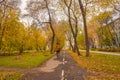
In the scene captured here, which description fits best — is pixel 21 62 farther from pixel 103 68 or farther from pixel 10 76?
pixel 10 76

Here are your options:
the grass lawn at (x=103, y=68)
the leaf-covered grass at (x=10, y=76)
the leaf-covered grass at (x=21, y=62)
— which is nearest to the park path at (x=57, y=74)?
the leaf-covered grass at (x=10, y=76)

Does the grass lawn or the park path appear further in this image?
the grass lawn

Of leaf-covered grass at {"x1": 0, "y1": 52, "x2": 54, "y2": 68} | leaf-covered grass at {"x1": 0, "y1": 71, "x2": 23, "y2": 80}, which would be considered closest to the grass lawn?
leaf-covered grass at {"x1": 0, "y1": 71, "x2": 23, "y2": 80}

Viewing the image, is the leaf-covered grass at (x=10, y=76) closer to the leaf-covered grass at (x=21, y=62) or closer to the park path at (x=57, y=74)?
the park path at (x=57, y=74)

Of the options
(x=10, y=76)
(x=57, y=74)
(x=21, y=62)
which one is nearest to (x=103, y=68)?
(x=57, y=74)

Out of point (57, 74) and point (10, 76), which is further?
point (57, 74)

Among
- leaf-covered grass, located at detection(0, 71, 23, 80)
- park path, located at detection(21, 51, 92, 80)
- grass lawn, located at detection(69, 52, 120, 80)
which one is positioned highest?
leaf-covered grass, located at detection(0, 71, 23, 80)

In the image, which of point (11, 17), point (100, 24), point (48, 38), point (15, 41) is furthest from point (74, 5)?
point (48, 38)

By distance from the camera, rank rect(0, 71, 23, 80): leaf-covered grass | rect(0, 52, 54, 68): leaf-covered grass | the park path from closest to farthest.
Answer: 1. rect(0, 71, 23, 80): leaf-covered grass
2. the park path
3. rect(0, 52, 54, 68): leaf-covered grass

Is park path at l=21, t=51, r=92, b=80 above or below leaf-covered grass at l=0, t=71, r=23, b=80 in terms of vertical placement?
below

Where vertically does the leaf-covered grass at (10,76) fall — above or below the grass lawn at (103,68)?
above

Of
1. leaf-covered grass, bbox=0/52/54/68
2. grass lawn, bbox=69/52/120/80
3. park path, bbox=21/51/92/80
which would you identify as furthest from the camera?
leaf-covered grass, bbox=0/52/54/68

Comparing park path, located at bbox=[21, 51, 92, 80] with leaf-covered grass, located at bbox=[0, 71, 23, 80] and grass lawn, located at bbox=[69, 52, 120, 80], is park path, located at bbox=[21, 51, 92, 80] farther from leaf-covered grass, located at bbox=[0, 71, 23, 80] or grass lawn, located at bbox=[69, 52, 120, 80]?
grass lawn, located at bbox=[69, 52, 120, 80]

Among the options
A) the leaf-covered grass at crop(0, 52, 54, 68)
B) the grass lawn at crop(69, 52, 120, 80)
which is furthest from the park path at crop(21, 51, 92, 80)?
the leaf-covered grass at crop(0, 52, 54, 68)
